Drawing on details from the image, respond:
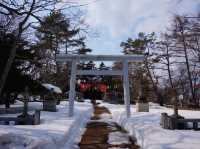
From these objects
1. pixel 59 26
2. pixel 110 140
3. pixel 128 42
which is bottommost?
pixel 110 140

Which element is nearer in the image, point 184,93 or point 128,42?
point 184,93

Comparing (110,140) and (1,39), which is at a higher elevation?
(1,39)

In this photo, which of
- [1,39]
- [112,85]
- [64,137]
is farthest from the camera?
[112,85]

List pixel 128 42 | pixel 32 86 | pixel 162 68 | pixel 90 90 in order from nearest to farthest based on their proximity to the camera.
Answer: pixel 32 86 < pixel 162 68 < pixel 128 42 < pixel 90 90

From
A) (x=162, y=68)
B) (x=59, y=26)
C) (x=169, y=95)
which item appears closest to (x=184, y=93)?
(x=169, y=95)

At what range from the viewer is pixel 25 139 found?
10.5 m

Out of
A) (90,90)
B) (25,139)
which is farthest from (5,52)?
(90,90)

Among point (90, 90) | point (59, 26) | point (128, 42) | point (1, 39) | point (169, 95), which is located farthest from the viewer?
point (90, 90)

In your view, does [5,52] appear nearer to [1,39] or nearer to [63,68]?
[1,39]

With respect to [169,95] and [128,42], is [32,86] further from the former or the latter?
[128,42]

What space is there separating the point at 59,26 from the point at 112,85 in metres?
48.9

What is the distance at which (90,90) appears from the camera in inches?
2842

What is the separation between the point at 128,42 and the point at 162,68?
1212cm

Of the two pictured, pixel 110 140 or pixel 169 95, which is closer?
pixel 110 140
